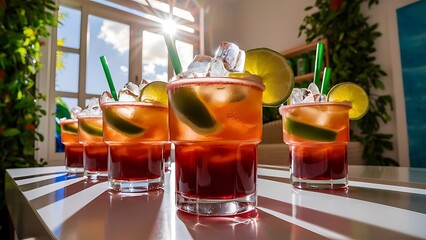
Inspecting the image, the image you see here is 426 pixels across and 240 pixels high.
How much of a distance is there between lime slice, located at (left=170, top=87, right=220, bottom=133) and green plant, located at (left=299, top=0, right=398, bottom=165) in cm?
300

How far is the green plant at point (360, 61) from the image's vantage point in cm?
303

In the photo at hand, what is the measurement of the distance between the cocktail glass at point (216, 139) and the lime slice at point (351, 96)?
0.33 meters

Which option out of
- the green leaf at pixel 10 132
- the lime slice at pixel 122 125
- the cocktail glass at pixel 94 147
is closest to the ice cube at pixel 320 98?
the lime slice at pixel 122 125

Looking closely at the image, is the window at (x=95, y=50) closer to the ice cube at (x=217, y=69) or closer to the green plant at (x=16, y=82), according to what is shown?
the green plant at (x=16, y=82)

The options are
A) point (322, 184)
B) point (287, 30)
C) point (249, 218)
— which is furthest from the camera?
point (287, 30)

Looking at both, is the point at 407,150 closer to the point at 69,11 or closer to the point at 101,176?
the point at 101,176

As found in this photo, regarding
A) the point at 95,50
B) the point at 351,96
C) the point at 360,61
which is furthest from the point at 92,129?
the point at 95,50

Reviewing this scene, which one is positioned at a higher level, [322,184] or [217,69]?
[217,69]

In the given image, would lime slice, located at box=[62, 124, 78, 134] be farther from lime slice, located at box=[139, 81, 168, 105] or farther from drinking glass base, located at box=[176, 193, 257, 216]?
drinking glass base, located at box=[176, 193, 257, 216]

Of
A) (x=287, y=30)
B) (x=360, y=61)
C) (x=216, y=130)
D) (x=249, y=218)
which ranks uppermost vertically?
(x=287, y=30)

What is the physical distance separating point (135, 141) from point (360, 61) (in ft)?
10.3

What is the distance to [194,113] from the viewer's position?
1.39 ft

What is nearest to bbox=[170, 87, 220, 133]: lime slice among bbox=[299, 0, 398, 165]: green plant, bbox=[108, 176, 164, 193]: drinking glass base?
bbox=[108, 176, 164, 193]: drinking glass base

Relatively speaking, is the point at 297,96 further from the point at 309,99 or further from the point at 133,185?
the point at 133,185
